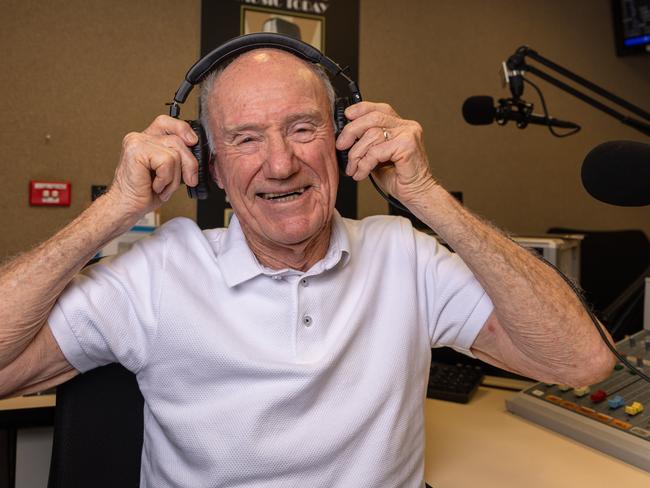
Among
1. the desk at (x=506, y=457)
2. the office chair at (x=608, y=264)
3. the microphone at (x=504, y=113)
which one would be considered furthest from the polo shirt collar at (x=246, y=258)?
the office chair at (x=608, y=264)

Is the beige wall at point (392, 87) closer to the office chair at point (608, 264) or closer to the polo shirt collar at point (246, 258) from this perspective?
the office chair at point (608, 264)

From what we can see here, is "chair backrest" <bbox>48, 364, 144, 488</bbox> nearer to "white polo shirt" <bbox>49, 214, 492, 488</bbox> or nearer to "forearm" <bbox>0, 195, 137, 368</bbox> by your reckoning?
"white polo shirt" <bbox>49, 214, 492, 488</bbox>

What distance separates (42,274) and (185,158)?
0.30 metres

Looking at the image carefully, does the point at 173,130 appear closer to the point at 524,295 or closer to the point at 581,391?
the point at 524,295

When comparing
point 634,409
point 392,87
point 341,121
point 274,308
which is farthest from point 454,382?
point 392,87

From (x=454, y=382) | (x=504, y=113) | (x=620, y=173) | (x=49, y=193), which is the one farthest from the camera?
(x=49, y=193)

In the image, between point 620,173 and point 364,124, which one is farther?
point 364,124

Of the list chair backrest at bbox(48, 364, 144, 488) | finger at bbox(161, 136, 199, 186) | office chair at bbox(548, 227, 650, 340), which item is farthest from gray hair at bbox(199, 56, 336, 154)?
office chair at bbox(548, 227, 650, 340)

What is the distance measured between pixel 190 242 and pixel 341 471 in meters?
0.50

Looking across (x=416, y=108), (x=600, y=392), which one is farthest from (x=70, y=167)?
(x=600, y=392)

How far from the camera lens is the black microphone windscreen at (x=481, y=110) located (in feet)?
5.68

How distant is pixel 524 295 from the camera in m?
1.06

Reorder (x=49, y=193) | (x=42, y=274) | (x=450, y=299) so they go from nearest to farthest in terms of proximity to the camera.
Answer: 1. (x=42, y=274)
2. (x=450, y=299)
3. (x=49, y=193)

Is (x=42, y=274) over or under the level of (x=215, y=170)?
under
